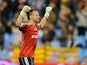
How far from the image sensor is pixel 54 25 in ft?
54.5

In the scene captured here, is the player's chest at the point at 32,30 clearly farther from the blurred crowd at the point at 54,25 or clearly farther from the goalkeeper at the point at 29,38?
the blurred crowd at the point at 54,25

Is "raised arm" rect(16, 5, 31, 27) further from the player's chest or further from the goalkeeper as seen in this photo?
the player's chest

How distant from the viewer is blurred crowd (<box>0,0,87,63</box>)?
49.9ft

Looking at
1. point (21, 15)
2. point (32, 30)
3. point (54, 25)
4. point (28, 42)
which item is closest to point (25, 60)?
point (28, 42)

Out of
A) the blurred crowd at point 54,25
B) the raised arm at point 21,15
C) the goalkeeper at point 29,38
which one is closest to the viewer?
the raised arm at point 21,15

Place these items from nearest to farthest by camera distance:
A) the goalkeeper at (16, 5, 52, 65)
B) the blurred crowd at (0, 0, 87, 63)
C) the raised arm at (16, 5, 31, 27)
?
the raised arm at (16, 5, 31, 27) < the goalkeeper at (16, 5, 52, 65) < the blurred crowd at (0, 0, 87, 63)

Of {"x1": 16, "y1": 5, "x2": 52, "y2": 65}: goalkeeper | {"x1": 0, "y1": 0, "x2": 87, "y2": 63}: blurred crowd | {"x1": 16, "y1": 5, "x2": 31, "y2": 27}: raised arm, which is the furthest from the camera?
{"x1": 0, "y1": 0, "x2": 87, "y2": 63}: blurred crowd

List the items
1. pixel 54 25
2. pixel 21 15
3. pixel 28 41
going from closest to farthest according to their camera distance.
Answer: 1. pixel 21 15
2. pixel 28 41
3. pixel 54 25

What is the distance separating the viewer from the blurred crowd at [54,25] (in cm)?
1521

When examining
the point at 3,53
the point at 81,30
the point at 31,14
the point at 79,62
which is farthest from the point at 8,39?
the point at 31,14

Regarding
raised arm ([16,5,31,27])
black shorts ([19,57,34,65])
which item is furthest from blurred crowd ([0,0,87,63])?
raised arm ([16,5,31,27])

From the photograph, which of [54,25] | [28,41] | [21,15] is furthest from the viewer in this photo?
[54,25]

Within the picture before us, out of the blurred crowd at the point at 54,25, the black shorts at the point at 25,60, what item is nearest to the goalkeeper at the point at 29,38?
the black shorts at the point at 25,60

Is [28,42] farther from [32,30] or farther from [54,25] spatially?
[54,25]
